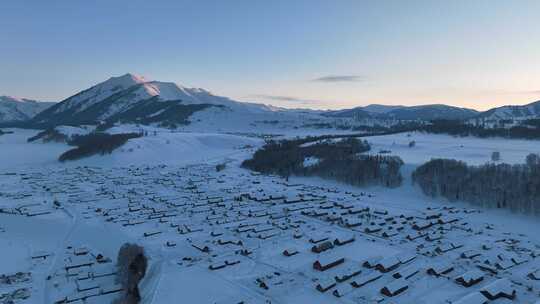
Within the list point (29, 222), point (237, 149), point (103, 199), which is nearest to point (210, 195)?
point (103, 199)

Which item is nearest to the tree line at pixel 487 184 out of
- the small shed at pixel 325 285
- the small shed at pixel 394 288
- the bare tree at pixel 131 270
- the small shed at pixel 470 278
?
the small shed at pixel 470 278

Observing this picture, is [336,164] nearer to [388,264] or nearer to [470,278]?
[388,264]

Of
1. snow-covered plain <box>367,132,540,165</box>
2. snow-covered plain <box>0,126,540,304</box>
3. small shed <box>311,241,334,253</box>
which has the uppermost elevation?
snow-covered plain <box>367,132,540,165</box>

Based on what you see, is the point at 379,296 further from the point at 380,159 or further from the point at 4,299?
the point at 380,159

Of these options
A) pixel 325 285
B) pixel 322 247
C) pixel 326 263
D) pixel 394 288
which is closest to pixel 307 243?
pixel 322 247

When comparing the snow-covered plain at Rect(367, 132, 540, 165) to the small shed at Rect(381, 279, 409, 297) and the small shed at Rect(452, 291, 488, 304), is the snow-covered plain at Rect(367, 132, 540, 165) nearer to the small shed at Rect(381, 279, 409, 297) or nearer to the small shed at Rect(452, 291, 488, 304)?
the small shed at Rect(381, 279, 409, 297)

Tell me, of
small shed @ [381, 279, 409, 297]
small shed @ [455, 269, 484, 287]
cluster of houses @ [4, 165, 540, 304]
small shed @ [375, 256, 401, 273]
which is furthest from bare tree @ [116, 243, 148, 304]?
small shed @ [455, 269, 484, 287]
